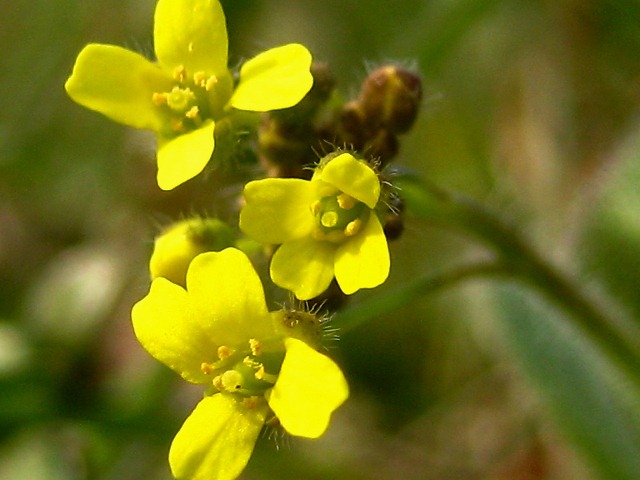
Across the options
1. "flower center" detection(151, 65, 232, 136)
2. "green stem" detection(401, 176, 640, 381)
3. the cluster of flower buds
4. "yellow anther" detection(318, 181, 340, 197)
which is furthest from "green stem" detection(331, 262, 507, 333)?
"flower center" detection(151, 65, 232, 136)

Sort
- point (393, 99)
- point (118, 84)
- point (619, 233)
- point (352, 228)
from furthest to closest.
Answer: point (619, 233) < point (393, 99) < point (118, 84) < point (352, 228)

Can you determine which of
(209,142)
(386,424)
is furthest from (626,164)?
(209,142)

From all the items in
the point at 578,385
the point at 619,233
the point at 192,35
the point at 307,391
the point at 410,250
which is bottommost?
the point at 410,250

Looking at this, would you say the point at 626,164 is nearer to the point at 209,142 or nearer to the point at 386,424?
the point at 386,424

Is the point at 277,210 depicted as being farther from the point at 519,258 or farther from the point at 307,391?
the point at 519,258

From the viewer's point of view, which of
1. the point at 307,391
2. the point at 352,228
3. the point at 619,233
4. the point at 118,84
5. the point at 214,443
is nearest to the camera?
the point at 307,391

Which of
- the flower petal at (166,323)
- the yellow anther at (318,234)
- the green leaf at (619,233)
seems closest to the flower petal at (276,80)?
the yellow anther at (318,234)

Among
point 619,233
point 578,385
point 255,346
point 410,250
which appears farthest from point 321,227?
point 410,250

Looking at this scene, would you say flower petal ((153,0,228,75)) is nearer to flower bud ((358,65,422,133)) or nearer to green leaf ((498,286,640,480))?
flower bud ((358,65,422,133))

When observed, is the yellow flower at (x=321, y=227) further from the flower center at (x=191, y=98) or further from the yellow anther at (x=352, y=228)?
the flower center at (x=191, y=98)
